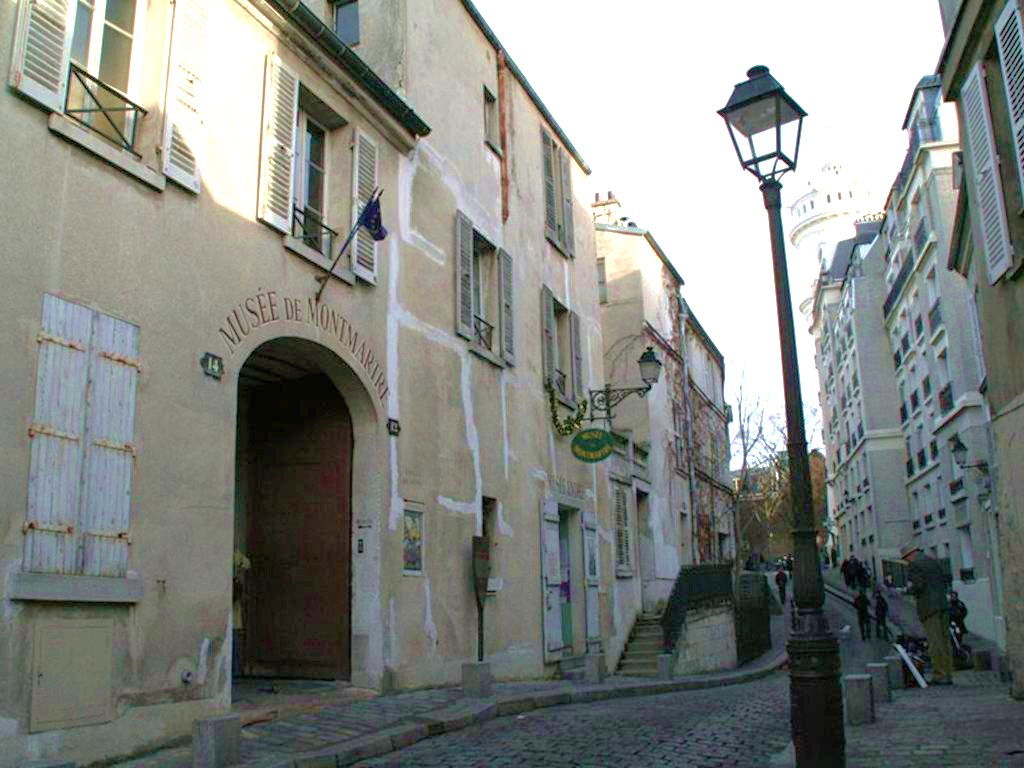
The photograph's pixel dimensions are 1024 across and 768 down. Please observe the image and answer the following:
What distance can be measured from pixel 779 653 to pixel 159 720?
21903 millimetres

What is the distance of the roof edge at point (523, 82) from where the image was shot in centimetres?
1508

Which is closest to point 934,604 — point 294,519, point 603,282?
point 294,519

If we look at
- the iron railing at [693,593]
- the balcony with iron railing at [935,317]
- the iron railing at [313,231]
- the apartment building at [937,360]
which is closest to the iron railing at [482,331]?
the iron railing at [313,231]

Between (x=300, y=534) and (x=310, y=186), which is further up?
(x=310, y=186)

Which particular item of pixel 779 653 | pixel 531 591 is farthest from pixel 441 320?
pixel 779 653

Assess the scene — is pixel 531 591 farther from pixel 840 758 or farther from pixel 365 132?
pixel 840 758

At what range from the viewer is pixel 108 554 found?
6.99 metres

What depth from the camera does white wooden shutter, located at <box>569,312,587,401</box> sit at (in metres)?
17.7

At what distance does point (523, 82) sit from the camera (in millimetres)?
16984

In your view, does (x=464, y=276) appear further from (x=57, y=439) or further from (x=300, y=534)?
(x=57, y=439)

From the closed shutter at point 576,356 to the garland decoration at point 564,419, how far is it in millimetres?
502

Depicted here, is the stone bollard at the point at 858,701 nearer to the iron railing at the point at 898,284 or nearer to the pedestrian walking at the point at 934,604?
the pedestrian walking at the point at 934,604

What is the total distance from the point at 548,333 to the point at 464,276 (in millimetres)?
3514

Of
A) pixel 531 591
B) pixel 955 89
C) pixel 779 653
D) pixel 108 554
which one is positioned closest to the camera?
pixel 108 554
